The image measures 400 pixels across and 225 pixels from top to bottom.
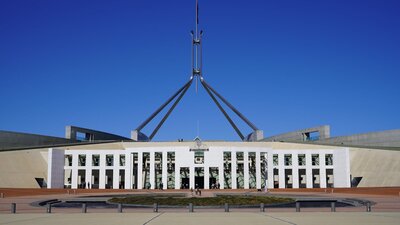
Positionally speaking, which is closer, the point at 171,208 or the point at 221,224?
the point at 221,224

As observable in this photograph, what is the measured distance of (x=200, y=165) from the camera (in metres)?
51.9

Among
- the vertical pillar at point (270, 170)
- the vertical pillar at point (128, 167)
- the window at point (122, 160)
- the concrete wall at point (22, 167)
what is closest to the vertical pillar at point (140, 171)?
the vertical pillar at point (128, 167)

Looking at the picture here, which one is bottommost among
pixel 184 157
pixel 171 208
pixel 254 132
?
pixel 171 208

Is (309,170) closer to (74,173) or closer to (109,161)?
(109,161)

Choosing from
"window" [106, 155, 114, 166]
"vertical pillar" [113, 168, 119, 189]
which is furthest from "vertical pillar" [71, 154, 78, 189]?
"vertical pillar" [113, 168, 119, 189]

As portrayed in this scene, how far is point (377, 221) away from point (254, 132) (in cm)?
5462

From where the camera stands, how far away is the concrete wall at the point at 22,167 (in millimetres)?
49312

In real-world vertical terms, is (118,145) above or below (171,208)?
above

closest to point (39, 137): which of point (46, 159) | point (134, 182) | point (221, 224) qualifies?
point (46, 159)

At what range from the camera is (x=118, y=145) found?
5953cm

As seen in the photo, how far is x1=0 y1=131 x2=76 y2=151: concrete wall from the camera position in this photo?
56.2 metres

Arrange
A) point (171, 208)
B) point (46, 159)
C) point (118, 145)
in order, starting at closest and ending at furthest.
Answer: point (171, 208), point (46, 159), point (118, 145)

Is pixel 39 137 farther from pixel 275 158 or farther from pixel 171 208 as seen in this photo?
pixel 171 208

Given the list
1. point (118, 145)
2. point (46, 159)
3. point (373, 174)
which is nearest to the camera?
point (373, 174)
